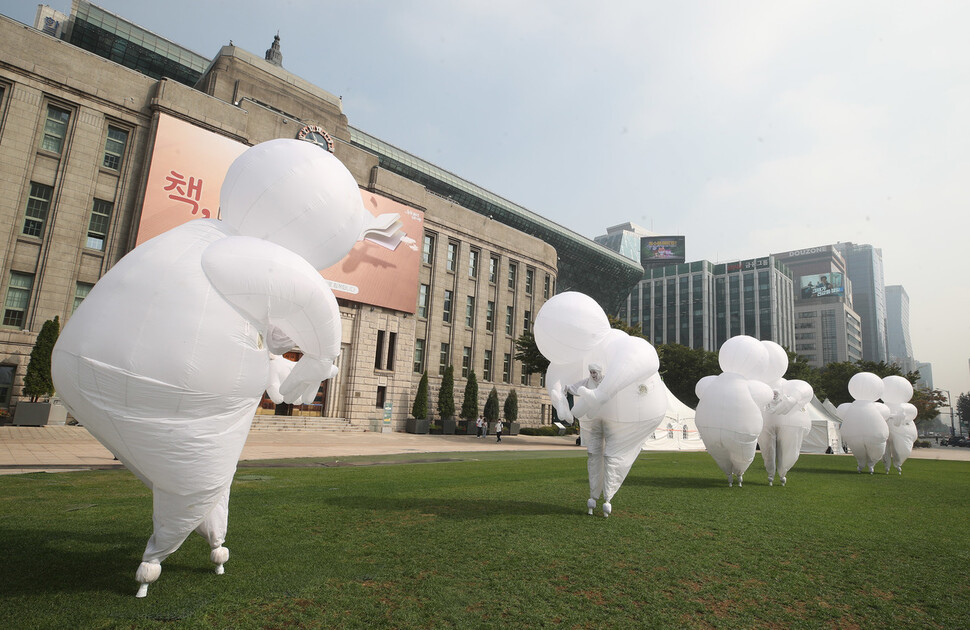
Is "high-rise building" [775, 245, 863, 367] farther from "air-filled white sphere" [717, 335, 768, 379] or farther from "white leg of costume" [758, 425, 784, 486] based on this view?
"air-filled white sphere" [717, 335, 768, 379]

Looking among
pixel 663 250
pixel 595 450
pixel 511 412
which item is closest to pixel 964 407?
pixel 663 250

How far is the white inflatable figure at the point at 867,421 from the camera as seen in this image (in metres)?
14.5

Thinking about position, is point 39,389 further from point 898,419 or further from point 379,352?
point 898,419

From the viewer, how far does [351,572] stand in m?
4.19

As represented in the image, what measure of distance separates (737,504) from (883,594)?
4.24m

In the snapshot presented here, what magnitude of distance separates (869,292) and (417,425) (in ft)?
486

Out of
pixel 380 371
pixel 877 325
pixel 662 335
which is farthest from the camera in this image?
pixel 877 325

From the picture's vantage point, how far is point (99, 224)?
930 inches

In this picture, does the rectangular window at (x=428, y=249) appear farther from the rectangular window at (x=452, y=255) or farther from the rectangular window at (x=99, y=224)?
the rectangular window at (x=99, y=224)

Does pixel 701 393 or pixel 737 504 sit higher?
pixel 701 393

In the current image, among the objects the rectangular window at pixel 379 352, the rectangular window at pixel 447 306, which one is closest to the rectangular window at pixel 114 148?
the rectangular window at pixel 379 352

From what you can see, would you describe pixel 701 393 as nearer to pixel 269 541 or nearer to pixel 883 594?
pixel 883 594

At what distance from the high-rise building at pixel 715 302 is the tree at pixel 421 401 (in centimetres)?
7590

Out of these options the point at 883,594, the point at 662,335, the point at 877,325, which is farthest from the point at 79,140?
the point at 877,325
